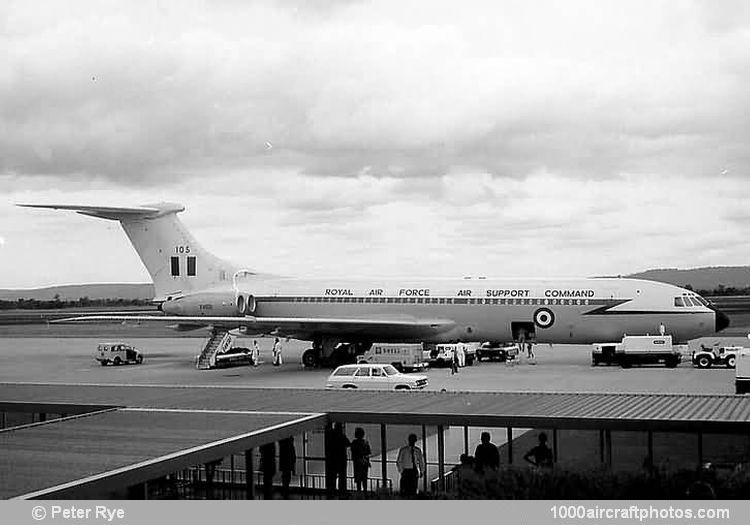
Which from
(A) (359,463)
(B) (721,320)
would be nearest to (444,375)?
(B) (721,320)

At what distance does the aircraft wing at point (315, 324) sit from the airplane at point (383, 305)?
0.16 ft

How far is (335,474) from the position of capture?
55.0ft

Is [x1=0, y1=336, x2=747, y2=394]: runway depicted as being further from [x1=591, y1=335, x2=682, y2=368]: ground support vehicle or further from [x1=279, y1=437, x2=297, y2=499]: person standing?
[x1=279, y1=437, x2=297, y2=499]: person standing

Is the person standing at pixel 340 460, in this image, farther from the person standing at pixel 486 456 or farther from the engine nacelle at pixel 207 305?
the engine nacelle at pixel 207 305

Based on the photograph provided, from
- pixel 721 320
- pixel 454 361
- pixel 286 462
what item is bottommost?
pixel 286 462

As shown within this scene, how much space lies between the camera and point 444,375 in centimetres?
3678

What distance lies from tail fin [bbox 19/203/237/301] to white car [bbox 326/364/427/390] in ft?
59.2

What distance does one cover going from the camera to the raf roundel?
1563 inches

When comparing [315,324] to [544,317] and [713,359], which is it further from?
[713,359]

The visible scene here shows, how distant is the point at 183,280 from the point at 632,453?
30.7 meters

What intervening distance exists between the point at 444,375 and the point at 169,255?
55.9 ft

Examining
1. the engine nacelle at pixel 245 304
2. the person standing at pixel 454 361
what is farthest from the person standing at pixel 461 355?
the engine nacelle at pixel 245 304

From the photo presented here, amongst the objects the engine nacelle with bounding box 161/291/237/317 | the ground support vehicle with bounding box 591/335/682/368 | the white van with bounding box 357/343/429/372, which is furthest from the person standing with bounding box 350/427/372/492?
the engine nacelle with bounding box 161/291/237/317
